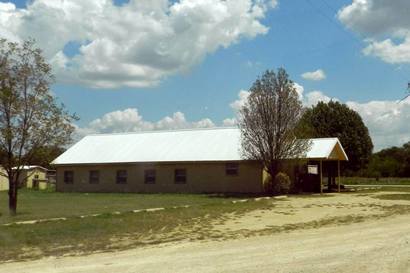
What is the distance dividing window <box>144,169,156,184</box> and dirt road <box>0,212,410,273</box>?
84.9ft

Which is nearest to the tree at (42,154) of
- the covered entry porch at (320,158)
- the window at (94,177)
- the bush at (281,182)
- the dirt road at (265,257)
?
the dirt road at (265,257)

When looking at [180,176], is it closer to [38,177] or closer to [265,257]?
[38,177]

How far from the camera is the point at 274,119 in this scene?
32.7 m

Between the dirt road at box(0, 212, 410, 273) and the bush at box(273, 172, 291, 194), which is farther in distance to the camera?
the bush at box(273, 172, 291, 194)

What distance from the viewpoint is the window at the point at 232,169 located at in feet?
119

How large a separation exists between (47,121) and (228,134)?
20548 millimetres

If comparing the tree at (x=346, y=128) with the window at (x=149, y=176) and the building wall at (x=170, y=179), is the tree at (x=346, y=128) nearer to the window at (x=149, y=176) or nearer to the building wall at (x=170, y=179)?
the building wall at (x=170, y=179)

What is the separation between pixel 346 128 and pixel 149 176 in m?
23.5

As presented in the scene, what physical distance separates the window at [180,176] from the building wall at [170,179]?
22cm

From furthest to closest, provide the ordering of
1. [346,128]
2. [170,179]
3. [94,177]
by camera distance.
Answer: [346,128], [94,177], [170,179]

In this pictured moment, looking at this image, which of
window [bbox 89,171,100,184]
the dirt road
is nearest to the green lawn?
the dirt road

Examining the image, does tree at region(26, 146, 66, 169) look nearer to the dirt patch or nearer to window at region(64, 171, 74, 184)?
the dirt patch

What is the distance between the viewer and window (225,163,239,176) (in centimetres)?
3641

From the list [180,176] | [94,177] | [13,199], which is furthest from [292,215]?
[94,177]
